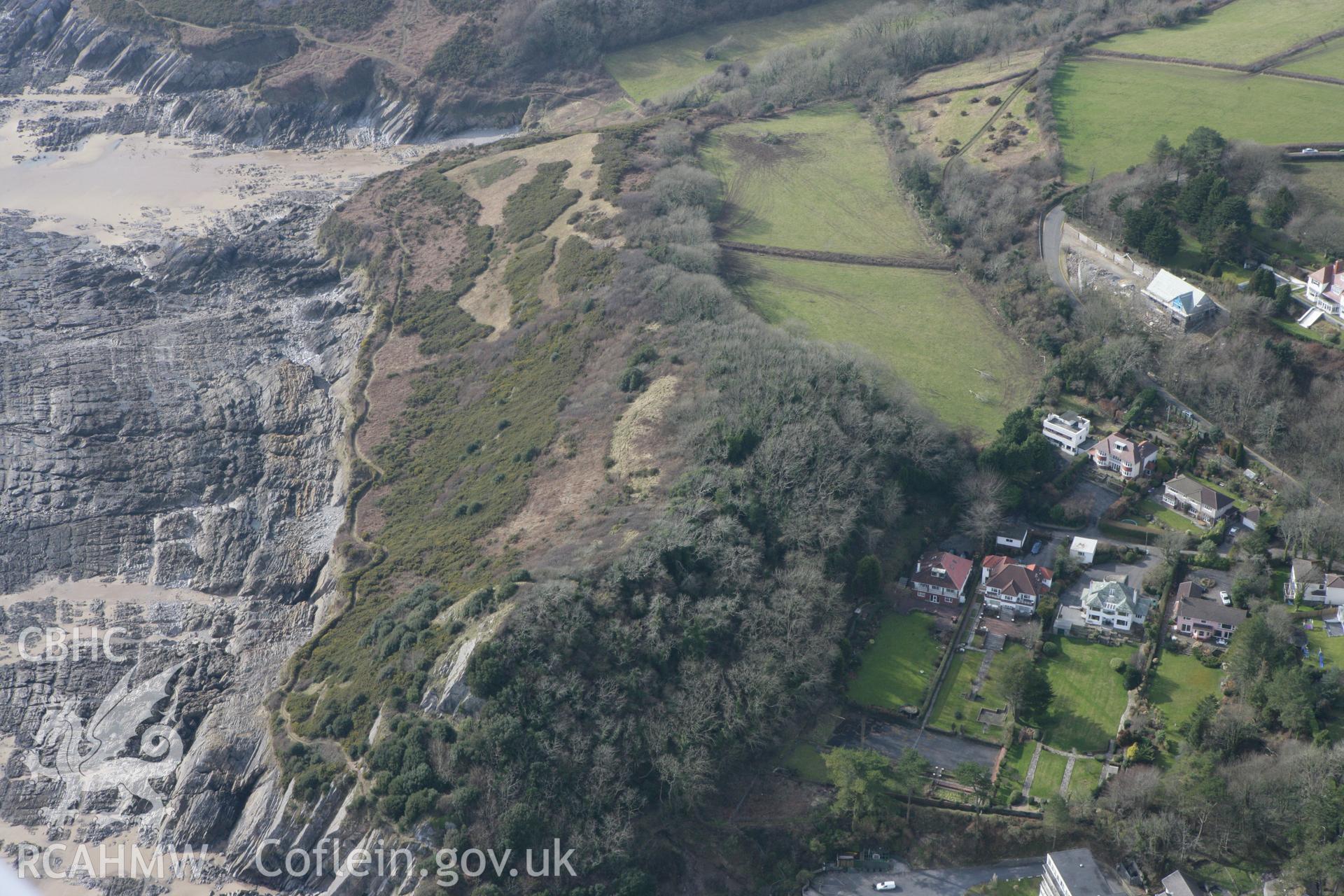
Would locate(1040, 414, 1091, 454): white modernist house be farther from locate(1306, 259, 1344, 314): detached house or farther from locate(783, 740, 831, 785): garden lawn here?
locate(783, 740, 831, 785): garden lawn

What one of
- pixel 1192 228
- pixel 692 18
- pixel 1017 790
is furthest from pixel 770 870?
pixel 692 18

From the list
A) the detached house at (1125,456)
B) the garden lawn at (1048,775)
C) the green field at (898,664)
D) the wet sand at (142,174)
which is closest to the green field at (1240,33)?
the detached house at (1125,456)

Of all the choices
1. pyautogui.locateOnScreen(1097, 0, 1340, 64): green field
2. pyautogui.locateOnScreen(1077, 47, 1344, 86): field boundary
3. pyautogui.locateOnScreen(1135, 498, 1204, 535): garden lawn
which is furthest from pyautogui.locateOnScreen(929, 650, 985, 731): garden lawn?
pyautogui.locateOnScreen(1097, 0, 1340, 64): green field

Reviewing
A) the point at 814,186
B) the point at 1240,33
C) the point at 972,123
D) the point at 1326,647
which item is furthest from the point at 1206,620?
the point at 1240,33

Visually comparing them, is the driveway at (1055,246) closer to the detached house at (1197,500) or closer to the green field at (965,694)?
the detached house at (1197,500)

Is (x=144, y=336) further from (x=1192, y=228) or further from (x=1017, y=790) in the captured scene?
(x=1192, y=228)
